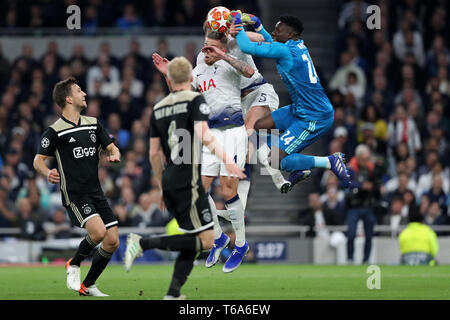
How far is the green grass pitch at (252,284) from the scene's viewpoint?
467 inches

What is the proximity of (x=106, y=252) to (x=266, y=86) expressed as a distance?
332cm

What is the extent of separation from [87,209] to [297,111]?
3195mm

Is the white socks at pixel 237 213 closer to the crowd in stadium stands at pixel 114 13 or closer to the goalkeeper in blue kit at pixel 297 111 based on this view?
the goalkeeper in blue kit at pixel 297 111

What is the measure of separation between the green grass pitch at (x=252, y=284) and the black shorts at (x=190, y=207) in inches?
55.5

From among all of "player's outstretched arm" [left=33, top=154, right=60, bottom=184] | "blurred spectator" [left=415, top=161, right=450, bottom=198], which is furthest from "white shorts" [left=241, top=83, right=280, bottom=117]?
"blurred spectator" [left=415, top=161, right=450, bottom=198]

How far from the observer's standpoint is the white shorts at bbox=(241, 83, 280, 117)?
1360 cm

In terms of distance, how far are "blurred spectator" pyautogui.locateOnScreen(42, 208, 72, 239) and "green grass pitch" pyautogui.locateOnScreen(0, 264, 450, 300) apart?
2.87 m

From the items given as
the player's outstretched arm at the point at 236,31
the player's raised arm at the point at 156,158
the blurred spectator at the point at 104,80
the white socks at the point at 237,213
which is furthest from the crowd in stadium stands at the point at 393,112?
the player's raised arm at the point at 156,158

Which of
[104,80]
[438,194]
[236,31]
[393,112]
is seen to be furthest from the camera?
[104,80]

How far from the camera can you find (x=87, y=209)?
39.1 ft

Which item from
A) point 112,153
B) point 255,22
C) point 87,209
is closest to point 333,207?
point 255,22

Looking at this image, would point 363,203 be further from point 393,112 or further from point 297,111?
point 297,111

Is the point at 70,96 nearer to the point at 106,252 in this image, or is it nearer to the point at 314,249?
the point at 106,252

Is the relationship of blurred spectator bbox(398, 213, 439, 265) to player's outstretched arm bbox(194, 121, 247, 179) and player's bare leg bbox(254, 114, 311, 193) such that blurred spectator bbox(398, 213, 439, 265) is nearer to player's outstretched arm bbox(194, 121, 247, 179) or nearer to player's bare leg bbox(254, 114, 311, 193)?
player's bare leg bbox(254, 114, 311, 193)
